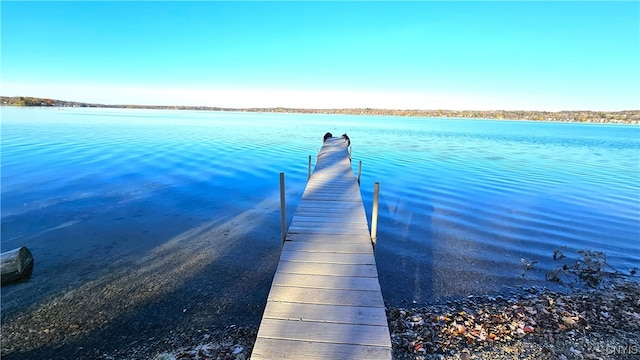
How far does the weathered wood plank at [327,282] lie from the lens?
16.1ft

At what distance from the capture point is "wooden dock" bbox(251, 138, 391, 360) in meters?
3.71

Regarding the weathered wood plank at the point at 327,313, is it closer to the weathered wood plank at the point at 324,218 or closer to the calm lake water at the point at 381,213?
the calm lake water at the point at 381,213

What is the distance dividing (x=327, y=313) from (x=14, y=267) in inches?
283

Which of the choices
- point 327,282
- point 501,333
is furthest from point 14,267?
point 501,333

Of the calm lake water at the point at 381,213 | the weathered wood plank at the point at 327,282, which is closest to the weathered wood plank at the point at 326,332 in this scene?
the weathered wood plank at the point at 327,282

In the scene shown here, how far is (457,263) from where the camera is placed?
25.9 ft

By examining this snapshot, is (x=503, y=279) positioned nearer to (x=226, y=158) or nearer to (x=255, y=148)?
(x=226, y=158)

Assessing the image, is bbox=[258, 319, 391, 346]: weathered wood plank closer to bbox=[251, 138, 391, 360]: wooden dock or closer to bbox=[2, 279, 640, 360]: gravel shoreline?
bbox=[251, 138, 391, 360]: wooden dock

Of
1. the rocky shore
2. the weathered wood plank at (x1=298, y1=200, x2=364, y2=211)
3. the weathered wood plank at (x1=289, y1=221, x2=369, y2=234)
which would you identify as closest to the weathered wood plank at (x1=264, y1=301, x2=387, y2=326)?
the rocky shore

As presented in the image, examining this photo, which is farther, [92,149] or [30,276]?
[92,149]

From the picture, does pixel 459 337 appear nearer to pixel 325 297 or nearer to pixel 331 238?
pixel 325 297

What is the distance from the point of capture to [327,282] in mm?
5051

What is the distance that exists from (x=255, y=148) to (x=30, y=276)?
22499 millimetres

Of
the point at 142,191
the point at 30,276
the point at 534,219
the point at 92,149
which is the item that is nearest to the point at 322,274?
the point at 30,276
